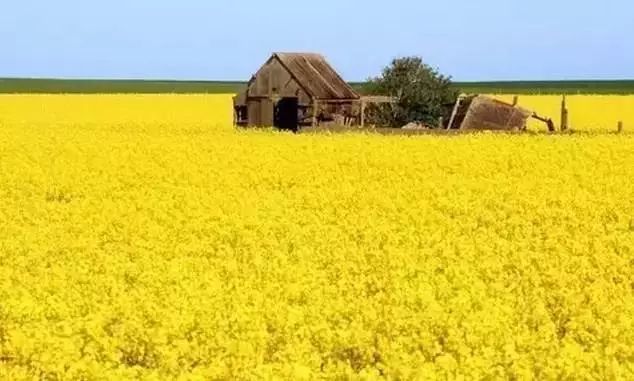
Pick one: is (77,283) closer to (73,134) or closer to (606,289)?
(606,289)

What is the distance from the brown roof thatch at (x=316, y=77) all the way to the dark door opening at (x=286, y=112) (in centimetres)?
68

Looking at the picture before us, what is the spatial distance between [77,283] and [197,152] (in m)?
14.9

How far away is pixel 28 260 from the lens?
14.1 metres

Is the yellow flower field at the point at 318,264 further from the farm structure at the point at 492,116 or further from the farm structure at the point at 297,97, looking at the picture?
the farm structure at the point at 297,97

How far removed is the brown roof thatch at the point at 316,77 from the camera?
4116 cm

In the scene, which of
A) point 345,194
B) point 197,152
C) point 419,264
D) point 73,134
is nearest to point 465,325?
point 419,264

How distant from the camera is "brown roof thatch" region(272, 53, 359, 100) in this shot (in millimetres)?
41156

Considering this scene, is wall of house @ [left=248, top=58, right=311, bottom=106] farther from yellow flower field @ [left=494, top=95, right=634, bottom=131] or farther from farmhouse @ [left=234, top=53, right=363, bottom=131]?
yellow flower field @ [left=494, top=95, right=634, bottom=131]

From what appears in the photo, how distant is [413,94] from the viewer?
41156 millimetres

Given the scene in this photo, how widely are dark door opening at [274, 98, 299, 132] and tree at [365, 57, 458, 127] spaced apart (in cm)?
245

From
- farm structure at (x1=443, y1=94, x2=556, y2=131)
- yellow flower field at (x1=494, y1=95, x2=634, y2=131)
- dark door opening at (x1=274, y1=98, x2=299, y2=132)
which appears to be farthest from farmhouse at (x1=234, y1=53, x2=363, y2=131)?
yellow flower field at (x1=494, y1=95, x2=634, y2=131)

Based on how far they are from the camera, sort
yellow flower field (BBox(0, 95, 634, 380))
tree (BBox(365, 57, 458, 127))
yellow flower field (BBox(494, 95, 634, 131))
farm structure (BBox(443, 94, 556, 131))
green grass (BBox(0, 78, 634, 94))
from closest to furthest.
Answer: yellow flower field (BBox(0, 95, 634, 380)) → farm structure (BBox(443, 94, 556, 131)) → tree (BBox(365, 57, 458, 127)) → yellow flower field (BBox(494, 95, 634, 131)) → green grass (BBox(0, 78, 634, 94))

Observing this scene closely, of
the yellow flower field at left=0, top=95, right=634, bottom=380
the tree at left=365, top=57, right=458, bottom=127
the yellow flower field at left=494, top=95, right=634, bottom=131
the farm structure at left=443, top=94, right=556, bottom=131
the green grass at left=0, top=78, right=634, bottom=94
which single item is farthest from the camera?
the green grass at left=0, top=78, right=634, bottom=94

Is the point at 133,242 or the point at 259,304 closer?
the point at 259,304
